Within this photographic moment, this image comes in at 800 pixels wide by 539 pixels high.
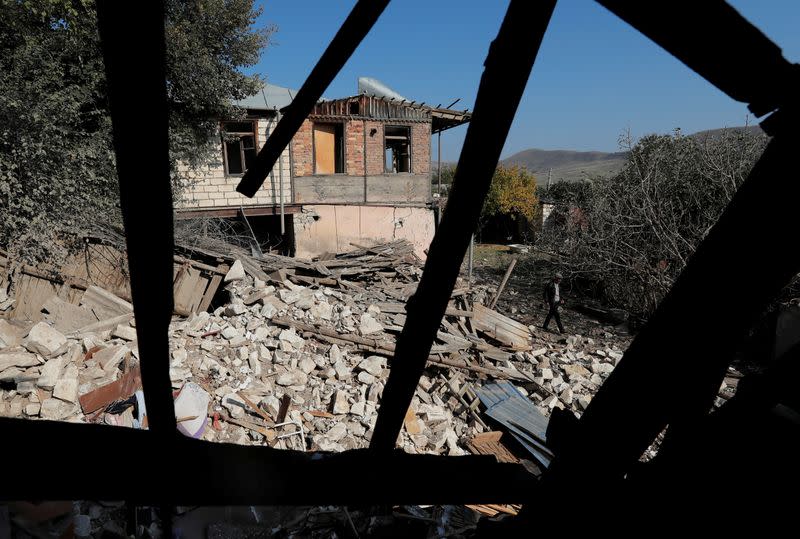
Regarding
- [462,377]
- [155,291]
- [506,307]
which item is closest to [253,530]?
[155,291]

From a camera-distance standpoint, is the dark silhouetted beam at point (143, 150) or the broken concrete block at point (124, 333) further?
the broken concrete block at point (124, 333)

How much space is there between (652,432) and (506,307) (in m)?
14.0

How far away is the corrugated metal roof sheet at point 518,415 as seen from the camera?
24.2 ft

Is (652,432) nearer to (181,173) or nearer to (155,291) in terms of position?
(155,291)

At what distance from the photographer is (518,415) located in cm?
802

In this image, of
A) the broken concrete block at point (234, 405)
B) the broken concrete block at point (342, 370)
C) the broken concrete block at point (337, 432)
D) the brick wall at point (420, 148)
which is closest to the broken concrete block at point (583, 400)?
the broken concrete block at point (342, 370)

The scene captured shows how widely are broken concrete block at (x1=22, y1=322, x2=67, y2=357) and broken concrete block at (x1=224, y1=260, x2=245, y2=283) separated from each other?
340cm

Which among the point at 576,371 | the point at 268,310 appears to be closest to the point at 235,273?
the point at 268,310

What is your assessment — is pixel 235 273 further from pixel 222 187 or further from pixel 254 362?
pixel 222 187

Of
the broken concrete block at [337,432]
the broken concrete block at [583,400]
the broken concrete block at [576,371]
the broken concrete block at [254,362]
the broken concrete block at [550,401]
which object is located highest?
the broken concrete block at [254,362]

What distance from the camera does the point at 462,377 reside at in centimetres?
899

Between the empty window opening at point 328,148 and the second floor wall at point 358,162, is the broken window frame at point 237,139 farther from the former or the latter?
the empty window opening at point 328,148

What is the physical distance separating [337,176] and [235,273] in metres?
7.23

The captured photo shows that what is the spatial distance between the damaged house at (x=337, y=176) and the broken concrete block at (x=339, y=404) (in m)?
8.72
